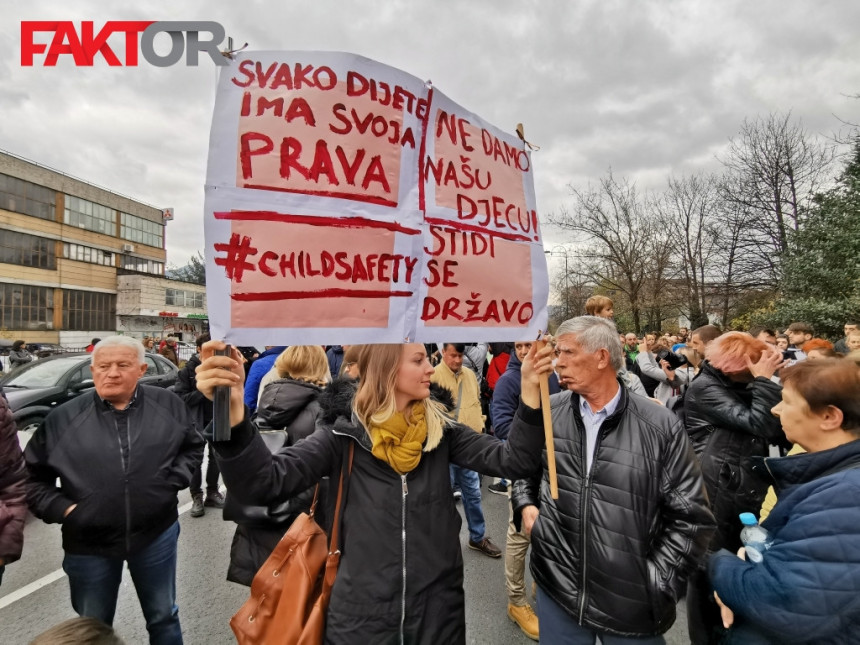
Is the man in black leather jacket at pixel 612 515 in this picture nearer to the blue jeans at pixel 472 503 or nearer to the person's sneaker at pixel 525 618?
the person's sneaker at pixel 525 618

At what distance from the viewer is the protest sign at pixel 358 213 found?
1.52m

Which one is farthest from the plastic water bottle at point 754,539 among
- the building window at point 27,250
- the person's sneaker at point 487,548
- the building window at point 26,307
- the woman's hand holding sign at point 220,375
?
the building window at point 27,250

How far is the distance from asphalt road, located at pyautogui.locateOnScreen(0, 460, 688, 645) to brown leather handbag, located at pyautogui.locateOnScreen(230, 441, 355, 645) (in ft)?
5.37

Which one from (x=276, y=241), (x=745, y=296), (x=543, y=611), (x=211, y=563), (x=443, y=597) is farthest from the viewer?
(x=745, y=296)

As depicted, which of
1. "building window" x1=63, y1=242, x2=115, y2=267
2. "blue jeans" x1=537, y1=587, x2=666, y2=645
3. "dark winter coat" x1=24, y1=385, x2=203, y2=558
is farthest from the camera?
"building window" x1=63, y1=242, x2=115, y2=267

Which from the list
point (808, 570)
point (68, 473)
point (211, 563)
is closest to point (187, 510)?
point (211, 563)

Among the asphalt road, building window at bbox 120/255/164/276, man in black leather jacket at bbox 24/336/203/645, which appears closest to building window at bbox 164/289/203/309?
building window at bbox 120/255/164/276

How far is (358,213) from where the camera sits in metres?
1.73

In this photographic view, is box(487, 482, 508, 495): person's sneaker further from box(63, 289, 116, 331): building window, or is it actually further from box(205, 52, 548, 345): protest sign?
box(63, 289, 116, 331): building window

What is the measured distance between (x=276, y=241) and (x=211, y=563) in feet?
12.1

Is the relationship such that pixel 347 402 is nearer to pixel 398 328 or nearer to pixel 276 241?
pixel 398 328

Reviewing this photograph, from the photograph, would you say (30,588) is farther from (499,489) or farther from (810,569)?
(810,569)

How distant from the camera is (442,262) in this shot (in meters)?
1.90

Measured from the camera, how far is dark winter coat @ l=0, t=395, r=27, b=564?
7.13 feet
